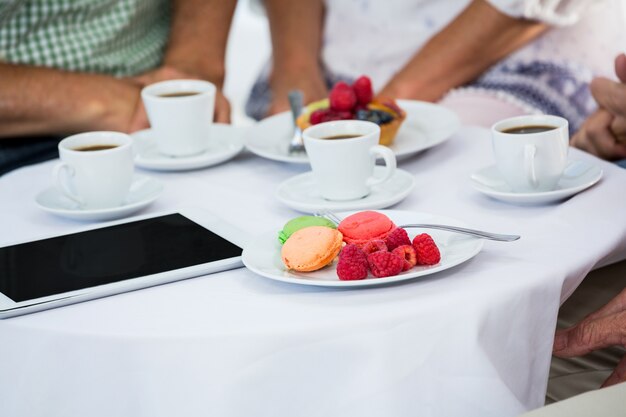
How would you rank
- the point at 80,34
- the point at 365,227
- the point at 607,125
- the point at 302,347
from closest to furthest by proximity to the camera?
the point at 302,347
the point at 365,227
the point at 607,125
the point at 80,34

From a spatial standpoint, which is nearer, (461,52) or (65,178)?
(65,178)

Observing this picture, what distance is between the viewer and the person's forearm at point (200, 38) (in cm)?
220

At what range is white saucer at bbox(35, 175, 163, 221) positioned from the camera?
121 centimetres

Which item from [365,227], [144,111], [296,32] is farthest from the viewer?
[296,32]

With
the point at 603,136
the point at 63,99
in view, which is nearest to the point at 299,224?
the point at 603,136

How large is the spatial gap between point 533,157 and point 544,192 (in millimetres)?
46

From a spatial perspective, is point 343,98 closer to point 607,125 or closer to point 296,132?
point 296,132

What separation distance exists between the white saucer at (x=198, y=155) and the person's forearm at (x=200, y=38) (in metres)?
0.60

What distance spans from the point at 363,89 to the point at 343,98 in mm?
43

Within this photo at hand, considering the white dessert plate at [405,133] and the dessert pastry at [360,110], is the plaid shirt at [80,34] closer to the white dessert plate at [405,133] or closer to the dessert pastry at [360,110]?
the white dessert plate at [405,133]

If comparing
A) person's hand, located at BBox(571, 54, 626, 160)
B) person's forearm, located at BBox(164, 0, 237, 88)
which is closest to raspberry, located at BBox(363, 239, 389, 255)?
person's hand, located at BBox(571, 54, 626, 160)

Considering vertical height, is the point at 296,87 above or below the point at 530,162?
below

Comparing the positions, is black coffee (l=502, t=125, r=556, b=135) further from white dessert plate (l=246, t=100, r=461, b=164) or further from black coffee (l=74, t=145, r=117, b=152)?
black coffee (l=74, t=145, r=117, b=152)

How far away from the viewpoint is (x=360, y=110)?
A: 4.74 feet
